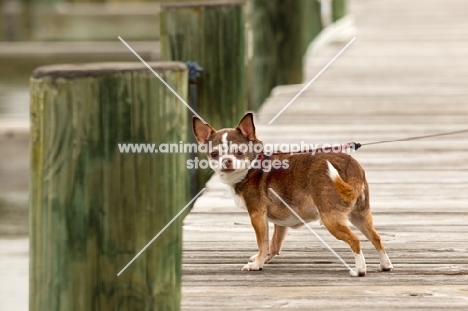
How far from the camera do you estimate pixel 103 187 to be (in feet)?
9.25

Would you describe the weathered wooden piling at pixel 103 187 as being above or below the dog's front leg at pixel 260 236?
above

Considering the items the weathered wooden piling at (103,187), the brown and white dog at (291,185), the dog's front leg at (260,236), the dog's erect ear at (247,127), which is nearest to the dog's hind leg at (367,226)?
the brown and white dog at (291,185)

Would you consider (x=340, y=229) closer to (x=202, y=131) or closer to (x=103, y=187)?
(x=202, y=131)

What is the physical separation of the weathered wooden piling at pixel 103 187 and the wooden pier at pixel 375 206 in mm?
504

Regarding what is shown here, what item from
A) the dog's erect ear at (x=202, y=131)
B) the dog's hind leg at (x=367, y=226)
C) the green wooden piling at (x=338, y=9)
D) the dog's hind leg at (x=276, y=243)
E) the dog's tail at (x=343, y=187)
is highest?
the green wooden piling at (x=338, y=9)

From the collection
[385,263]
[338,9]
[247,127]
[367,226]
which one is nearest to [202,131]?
[247,127]

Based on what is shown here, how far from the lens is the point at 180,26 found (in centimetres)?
547

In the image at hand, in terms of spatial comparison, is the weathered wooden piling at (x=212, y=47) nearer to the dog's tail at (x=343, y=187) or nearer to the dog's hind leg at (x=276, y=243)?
the dog's hind leg at (x=276, y=243)

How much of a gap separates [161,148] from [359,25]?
31.6ft

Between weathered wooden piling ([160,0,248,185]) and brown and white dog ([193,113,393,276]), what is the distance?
1.92 meters

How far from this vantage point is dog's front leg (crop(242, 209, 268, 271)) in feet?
11.9

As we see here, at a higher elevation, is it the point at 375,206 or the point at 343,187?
the point at 343,187

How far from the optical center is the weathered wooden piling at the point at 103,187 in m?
2.77

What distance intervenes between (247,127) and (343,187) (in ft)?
1.08
